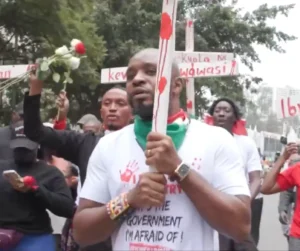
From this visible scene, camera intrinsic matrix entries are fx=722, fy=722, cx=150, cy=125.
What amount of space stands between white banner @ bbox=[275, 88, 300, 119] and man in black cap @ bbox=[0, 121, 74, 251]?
10.4 ft

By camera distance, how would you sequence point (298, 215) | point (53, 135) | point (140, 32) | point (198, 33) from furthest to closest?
point (198, 33), point (140, 32), point (298, 215), point (53, 135)

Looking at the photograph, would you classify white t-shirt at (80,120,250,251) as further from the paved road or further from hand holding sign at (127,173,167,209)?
the paved road

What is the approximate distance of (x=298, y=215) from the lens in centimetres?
564

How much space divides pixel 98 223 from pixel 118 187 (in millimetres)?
161

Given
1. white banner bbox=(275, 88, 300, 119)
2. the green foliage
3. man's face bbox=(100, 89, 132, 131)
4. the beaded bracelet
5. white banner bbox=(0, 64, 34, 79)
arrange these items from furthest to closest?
the green foliage < white banner bbox=(0, 64, 34, 79) < white banner bbox=(275, 88, 300, 119) < man's face bbox=(100, 89, 132, 131) < the beaded bracelet

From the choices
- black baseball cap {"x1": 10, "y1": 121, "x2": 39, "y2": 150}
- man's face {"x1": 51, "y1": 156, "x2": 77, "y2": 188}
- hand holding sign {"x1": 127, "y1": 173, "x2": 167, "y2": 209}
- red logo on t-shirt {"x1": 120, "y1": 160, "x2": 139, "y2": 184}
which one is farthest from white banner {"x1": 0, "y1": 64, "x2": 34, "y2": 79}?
hand holding sign {"x1": 127, "y1": 173, "x2": 167, "y2": 209}

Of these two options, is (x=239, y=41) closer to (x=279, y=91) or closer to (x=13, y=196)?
(x=279, y=91)

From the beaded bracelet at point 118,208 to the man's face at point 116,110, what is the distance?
2013 millimetres

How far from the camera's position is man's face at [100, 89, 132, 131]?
4668 mm

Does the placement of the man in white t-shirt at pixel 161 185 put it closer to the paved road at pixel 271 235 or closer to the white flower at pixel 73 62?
the white flower at pixel 73 62

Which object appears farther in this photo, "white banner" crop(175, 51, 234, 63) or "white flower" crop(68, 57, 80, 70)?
"white banner" crop(175, 51, 234, 63)

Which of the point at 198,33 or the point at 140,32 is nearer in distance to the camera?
the point at 140,32

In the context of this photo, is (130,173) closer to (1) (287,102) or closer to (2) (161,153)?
(2) (161,153)

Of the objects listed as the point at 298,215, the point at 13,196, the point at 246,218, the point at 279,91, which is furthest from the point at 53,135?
the point at 279,91
